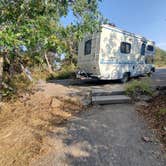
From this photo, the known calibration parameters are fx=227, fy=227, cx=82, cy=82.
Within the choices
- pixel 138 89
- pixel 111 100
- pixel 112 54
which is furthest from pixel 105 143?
pixel 112 54

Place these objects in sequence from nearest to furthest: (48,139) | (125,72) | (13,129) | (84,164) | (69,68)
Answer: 1. (84,164)
2. (48,139)
3. (13,129)
4. (125,72)
5. (69,68)

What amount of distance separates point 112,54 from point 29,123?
6.16 metres

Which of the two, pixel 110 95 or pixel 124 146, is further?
pixel 110 95

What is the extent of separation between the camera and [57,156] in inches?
193

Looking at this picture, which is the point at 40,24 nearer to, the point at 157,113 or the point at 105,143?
the point at 105,143

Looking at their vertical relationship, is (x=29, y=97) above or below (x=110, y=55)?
below

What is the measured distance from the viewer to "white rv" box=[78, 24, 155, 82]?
1088 cm

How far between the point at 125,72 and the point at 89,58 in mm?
2326

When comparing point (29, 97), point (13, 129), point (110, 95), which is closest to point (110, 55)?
point (110, 95)

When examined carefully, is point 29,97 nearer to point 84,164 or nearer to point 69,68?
point 84,164

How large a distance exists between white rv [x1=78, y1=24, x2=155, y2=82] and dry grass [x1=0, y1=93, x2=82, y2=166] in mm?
3191

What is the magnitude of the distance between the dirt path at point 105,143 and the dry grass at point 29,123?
0.36m

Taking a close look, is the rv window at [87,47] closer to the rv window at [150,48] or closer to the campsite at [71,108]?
the campsite at [71,108]

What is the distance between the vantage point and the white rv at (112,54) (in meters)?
Result: 10.9
